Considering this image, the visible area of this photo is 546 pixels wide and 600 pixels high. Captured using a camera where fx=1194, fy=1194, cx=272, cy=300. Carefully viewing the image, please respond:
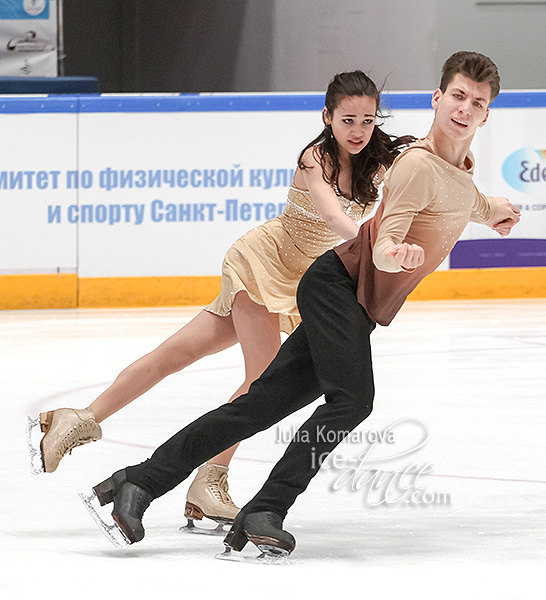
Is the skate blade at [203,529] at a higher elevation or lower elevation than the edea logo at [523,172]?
lower

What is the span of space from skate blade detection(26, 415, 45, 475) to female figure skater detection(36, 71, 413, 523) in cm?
2

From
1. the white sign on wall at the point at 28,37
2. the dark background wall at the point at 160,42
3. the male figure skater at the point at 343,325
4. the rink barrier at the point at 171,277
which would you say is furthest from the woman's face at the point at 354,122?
the dark background wall at the point at 160,42

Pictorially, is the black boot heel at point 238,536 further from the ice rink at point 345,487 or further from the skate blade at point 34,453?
the skate blade at point 34,453

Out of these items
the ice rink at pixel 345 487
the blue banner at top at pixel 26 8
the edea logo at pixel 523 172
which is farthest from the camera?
the blue banner at top at pixel 26 8

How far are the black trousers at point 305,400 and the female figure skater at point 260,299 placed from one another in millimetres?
301

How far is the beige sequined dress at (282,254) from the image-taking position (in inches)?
123

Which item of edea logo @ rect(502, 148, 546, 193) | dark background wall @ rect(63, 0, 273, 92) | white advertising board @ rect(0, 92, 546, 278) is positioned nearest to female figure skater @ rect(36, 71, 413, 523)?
white advertising board @ rect(0, 92, 546, 278)

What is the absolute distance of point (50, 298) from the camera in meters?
7.81

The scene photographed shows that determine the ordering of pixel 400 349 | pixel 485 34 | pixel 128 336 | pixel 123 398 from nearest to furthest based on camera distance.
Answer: pixel 123 398, pixel 400 349, pixel 128 336, pixel 485 34

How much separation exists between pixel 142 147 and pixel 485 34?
4.61 metres

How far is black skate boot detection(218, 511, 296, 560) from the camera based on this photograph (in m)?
2.62

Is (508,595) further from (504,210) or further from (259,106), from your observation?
(259,106)

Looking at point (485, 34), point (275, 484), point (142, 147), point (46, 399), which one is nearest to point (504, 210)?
point (275, 484)

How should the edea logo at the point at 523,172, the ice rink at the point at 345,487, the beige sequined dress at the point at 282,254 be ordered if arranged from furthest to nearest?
1. the edea logo at the point at 523,172
2. the beige sequined dress at the point at 282,254
3. the ice rink at the point at 345,487
